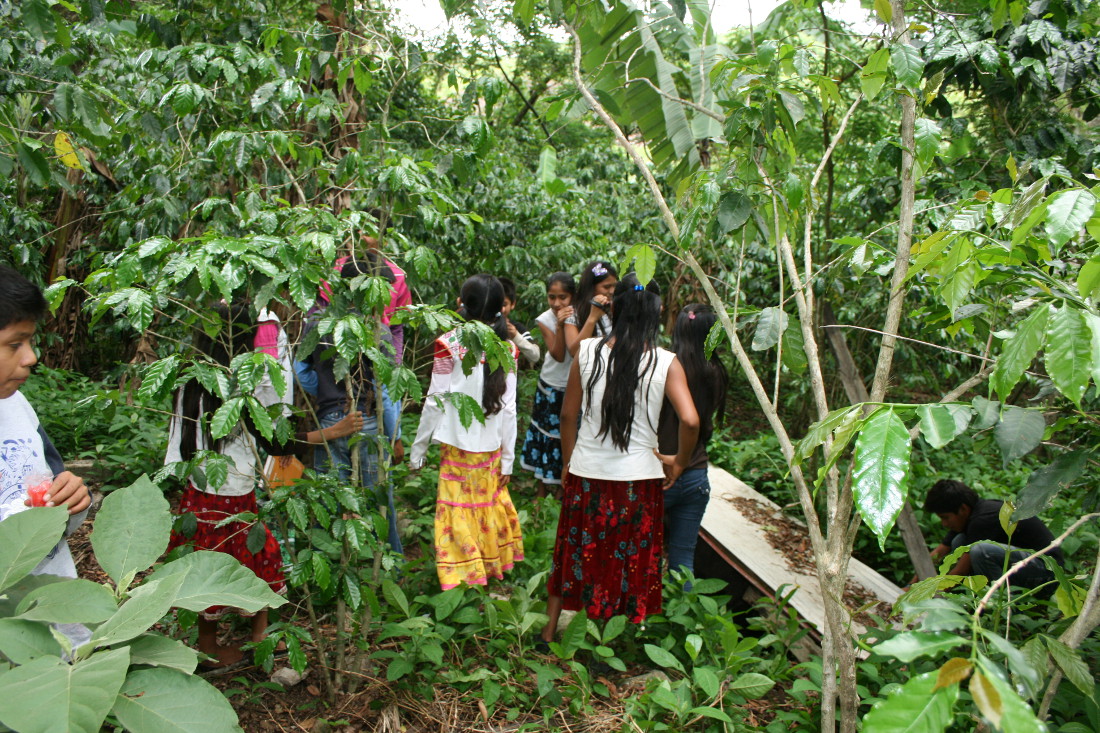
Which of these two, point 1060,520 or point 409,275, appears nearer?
point 1060,520

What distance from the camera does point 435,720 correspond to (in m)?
2.72

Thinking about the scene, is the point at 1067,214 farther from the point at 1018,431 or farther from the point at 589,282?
the point at 589,282

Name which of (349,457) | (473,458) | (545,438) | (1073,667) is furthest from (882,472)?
(545,438)

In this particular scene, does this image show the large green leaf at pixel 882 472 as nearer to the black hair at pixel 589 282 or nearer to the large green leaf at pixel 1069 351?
the large green leaf at pixel 1069 351

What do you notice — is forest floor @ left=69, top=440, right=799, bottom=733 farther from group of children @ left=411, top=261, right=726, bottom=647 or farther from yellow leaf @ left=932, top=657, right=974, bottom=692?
yellow leaf @ left=932, top=657, right=974, bottom=692

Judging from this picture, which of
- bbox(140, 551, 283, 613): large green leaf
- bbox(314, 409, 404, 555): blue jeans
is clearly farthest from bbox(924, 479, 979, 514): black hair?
bbox(140, 551, 283, 613): large green leaf

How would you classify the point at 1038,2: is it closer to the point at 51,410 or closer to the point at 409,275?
the point at 409,275

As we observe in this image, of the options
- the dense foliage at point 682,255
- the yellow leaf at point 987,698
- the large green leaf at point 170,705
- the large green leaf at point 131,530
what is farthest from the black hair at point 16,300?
the yellow leaf at point 987,698

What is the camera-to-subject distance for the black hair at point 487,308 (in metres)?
3.68

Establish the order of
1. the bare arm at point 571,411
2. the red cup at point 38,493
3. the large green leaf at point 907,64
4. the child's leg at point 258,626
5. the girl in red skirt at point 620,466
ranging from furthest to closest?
the bare arm at point 571,411 < the girl in red skirt at point 620,466 < the child's leg at point 258,626 < the large green leaf at point 907,64 < the red cup at point 38,493

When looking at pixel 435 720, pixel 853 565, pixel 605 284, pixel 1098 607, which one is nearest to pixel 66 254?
pixel 605 284

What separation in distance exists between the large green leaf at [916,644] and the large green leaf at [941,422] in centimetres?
35

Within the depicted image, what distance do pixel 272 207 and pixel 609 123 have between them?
1.27 m

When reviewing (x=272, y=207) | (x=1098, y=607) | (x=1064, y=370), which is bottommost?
(x=1098, y=607)
